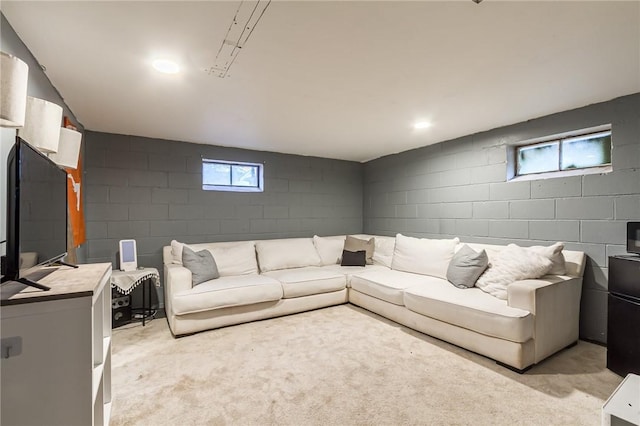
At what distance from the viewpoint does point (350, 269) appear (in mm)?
4270

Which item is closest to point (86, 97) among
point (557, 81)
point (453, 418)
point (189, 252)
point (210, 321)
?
point (189, 252)

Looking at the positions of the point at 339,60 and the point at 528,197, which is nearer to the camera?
the point at 339,60

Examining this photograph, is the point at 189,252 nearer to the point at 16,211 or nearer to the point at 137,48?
the point at 137,48

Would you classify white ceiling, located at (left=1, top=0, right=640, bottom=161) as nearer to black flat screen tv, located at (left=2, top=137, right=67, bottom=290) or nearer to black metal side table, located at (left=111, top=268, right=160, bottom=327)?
black flat screen tv, located at (left=2, top=137, right=67, bottom=290)

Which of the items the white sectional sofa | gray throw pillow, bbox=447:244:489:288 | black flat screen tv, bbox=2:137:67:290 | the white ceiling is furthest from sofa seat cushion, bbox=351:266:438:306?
black flat screen tv, bbox=2:137:67:290

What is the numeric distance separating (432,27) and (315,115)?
162cm

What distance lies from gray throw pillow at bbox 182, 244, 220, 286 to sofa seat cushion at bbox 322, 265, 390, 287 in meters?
1.59

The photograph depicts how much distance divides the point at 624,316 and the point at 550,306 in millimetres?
443

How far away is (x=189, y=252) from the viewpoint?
11.0 feet

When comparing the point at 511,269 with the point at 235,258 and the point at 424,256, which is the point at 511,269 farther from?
the point at 235,258

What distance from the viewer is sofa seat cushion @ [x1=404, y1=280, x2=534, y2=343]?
2.27 meters

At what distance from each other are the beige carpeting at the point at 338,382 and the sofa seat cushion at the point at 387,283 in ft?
1.34

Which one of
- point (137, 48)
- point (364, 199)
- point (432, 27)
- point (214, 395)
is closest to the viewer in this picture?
point (432, 27)

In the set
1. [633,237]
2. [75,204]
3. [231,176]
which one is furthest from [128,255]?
[633,237]
